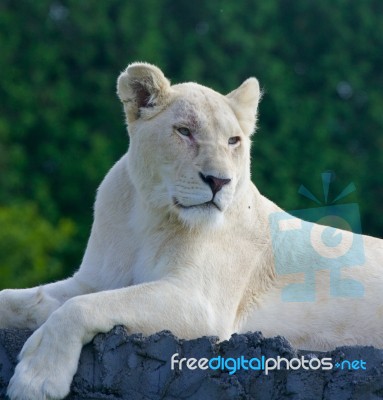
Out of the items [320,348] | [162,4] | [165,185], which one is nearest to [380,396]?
[320,348]

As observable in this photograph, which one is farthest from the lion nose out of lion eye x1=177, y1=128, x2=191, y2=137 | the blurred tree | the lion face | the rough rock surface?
the blurred tree

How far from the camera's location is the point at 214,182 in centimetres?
637

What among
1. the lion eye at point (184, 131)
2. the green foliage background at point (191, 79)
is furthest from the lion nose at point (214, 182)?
the green foliage background at point (191, 79)

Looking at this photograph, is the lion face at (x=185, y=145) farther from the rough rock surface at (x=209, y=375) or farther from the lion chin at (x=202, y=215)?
the rough rock surface at (x=209, y=375)

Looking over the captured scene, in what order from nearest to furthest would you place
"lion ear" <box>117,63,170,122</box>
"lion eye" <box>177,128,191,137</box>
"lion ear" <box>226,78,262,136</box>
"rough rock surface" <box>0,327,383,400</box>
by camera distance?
"rough rock surface" <box>0,327,383,400</box> < "lion eye" <box>177,128,191,137</box> < "lion ear" <box>117,63,170,122</box> < "lion ear" <box>226,78,262,136</box>

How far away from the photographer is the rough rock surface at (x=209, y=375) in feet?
18.4

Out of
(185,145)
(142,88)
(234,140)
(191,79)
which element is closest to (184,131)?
(185,145)

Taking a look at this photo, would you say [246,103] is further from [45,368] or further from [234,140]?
[45,368]

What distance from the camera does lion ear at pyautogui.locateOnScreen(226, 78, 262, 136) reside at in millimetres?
6930

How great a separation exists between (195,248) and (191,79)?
54.8 ft

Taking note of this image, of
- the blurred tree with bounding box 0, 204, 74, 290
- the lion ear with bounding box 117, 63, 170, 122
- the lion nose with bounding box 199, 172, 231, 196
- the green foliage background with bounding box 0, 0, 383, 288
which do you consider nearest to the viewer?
the lion nose with bounding box 199, 172, 231, 196

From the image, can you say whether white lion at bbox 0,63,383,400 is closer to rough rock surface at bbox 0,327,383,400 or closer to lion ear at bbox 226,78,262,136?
lion ear at bbox 226,78,262,136

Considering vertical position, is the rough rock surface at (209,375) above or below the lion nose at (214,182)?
below

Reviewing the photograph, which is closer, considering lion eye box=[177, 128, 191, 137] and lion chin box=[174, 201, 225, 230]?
lion chin box=[174, 201, 225, 230]
